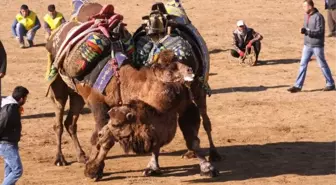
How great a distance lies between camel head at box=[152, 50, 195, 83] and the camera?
10180 mm

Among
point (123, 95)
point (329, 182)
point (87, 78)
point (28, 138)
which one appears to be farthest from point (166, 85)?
point (28, 138)

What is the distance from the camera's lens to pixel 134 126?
10266 millimetres

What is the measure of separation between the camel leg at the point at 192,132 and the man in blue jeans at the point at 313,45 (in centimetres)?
684

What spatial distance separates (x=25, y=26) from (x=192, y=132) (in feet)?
46.2

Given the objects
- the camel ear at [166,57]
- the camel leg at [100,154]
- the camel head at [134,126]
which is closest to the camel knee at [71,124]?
the camel leg at [100,154]

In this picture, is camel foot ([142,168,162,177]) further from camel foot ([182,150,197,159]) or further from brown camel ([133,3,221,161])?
brown camel ([133,3,221,161])

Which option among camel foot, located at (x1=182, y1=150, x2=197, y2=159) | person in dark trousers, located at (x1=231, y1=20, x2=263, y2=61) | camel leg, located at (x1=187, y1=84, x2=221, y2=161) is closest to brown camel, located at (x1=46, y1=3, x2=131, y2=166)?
camel foot, located at (x1=182, y1=150, x2=197, y2=159)

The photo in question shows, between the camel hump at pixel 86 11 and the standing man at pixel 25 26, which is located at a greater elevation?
the camel hump at pixel 86 11

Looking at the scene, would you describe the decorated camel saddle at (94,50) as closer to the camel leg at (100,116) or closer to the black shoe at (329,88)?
the camel leg at (100,116)

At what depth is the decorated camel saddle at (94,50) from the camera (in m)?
11.2

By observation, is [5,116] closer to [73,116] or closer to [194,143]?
[194,143]

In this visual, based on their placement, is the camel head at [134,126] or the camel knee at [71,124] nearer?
the camel head at [134,126]

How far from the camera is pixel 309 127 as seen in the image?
15008mm

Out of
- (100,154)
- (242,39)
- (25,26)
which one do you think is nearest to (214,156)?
(100,154)
